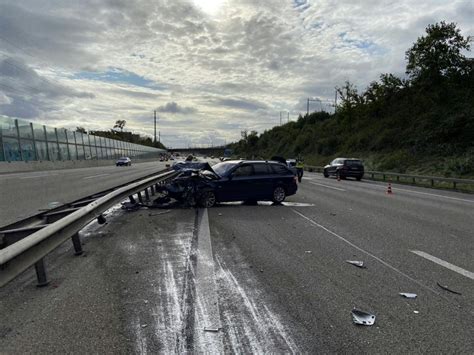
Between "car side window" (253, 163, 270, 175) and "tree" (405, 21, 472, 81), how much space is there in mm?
35398

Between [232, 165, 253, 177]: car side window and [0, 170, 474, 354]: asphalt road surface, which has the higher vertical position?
[232, 165, 253, 177]: car side window

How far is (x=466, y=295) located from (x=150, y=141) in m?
199

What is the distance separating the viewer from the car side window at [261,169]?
14211 millimetres

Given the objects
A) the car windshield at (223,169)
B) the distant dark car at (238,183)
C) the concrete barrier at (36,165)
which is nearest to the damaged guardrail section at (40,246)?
the distant dark car at (238,183)

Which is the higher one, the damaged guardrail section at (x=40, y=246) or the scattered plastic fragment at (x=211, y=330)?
the damaged guardrail section at (x=40, y=246)

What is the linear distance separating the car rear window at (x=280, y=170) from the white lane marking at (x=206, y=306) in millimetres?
7511

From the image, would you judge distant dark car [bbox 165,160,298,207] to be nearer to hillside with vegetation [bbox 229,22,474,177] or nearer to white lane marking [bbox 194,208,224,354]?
white lane marking [bbox 194,208,224,354]

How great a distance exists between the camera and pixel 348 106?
199ft

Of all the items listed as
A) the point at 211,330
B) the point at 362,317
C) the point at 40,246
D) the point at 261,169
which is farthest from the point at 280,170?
the point at 211,330

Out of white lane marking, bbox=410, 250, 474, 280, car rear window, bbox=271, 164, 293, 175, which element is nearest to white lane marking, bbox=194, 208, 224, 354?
white lane marking, bbox=410, 250, 474, 280

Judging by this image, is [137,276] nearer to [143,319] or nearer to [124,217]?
[143,319]

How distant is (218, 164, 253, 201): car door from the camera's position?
526 inches

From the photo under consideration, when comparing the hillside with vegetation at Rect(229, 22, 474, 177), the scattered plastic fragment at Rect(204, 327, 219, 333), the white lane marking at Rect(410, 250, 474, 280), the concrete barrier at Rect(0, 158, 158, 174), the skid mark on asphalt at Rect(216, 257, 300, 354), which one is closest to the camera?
the skid mark on asphalt at Rect(216, 257, 300, 354)

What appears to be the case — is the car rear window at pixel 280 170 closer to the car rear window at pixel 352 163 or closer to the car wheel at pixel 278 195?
the car wheel at pixel 278 195
